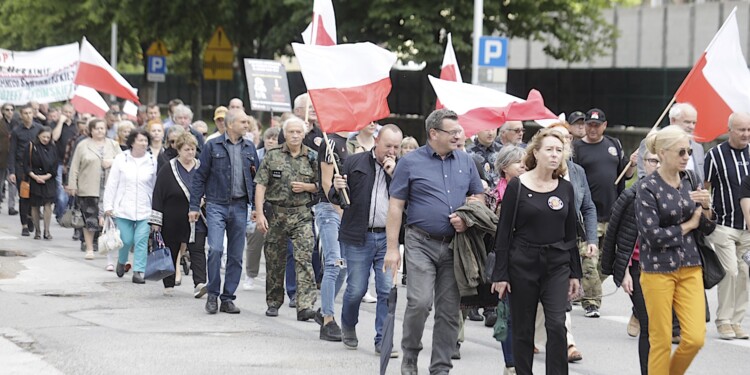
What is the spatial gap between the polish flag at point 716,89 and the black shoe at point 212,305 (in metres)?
4.55

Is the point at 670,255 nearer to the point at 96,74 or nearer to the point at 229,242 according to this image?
Result: the point at 229,242

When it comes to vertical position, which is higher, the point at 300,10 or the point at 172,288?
the point at 300,10

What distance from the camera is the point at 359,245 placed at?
402 inches

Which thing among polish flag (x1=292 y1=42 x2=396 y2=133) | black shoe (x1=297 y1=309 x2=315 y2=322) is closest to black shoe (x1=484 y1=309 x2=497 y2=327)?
black shoe (x1=297 y1=309 x2=315 y2=322)

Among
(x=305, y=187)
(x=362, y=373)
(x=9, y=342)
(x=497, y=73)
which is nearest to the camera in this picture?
(x=362, y=373)

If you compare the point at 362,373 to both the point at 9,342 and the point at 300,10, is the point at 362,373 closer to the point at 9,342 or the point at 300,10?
the point at 9,342

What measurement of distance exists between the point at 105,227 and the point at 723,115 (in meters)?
6.80

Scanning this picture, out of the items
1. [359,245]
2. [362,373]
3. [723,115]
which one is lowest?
[362,373]

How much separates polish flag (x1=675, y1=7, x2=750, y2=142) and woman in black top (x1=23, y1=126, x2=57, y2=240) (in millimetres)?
10210

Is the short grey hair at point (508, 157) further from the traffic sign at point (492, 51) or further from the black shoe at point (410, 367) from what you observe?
the traffic sign at point (492, 51)

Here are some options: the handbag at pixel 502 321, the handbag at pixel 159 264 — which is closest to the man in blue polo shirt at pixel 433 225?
the handbag at pixel 502 321

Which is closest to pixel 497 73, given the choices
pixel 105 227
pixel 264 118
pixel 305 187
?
pixel 105 227

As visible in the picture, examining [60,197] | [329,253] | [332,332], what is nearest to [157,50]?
[60,197]

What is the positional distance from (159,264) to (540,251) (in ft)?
19.2
